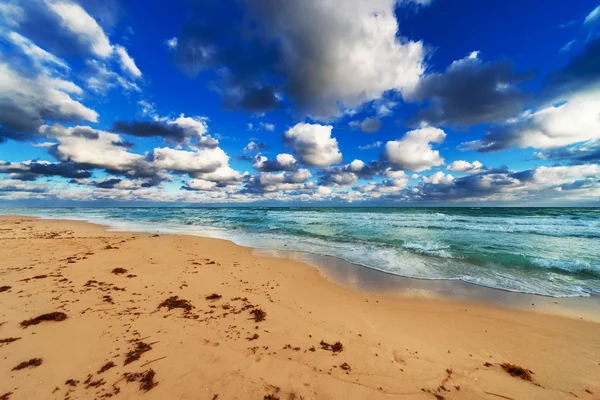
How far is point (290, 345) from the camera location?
449 cm

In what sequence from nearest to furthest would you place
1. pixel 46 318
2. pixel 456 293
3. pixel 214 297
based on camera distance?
1. pixel 46 318
2. pixel 214 297
3. pixel 456 293

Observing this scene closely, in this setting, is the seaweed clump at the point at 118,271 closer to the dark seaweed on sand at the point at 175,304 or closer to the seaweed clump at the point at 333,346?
the dark seaweed on sand at the point at 175,304

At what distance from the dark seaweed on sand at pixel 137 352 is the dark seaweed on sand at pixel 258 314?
2108 millimetres

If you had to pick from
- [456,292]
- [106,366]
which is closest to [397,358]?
[456,292]

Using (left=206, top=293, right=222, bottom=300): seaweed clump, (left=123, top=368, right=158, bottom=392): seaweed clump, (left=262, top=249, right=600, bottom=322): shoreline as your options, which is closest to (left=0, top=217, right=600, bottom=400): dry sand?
(left=123, top=368, right=158, bottom=392): seaweed clump

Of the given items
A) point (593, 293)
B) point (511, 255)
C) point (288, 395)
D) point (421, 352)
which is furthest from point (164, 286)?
point (511, 255)

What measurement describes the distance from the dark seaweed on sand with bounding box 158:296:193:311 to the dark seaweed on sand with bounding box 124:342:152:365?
1.53 m

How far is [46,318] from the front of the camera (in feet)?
16.3

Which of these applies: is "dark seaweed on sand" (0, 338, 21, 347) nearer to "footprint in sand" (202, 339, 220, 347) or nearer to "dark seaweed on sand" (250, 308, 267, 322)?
"footprint in sand" (202, 339, 220, 347)

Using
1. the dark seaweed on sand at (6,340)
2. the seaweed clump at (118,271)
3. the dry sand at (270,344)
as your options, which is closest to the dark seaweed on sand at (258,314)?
the dry sand at (270,344)

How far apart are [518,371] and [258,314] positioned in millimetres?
4965

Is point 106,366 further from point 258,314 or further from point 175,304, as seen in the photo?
point 258,314

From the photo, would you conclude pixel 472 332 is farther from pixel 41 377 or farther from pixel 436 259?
pixel 41 377

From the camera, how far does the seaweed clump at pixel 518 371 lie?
3.88m
